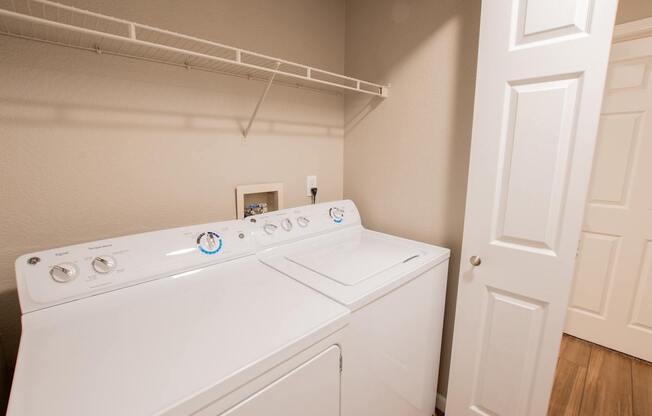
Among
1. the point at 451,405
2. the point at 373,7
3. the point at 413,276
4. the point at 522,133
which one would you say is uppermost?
the point at 373,7

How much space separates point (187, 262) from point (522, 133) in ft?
4.59

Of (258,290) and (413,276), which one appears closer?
(258,290)

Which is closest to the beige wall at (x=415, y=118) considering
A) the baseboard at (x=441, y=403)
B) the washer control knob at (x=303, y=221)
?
the baseboard at (x=441, y=403)

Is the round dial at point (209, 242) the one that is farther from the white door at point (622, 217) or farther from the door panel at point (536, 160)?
the white door at point (622, 217)

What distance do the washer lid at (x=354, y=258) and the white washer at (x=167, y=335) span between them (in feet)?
0.52

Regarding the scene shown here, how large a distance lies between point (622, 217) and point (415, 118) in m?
1.74

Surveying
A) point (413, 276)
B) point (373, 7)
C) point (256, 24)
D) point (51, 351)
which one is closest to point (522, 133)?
point (413, 276)

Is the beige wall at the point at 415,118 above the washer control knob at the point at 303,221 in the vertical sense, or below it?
above

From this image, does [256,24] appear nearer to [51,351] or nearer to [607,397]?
[51,351]

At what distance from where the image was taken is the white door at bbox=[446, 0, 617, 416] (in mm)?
1039

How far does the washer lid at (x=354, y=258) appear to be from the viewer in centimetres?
115

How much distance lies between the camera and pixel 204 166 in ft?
4.58

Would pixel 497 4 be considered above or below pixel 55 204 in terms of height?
above

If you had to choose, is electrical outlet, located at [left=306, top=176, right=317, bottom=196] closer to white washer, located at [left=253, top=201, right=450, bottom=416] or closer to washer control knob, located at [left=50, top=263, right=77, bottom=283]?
white washer, located at [left=253, top=201, right=450, bottom=416]
